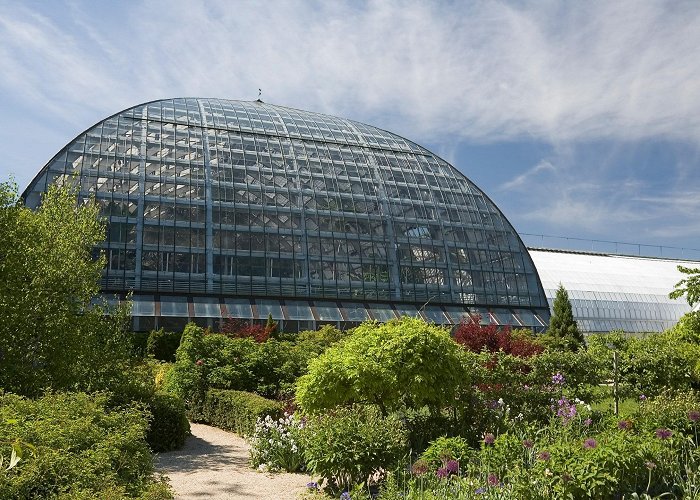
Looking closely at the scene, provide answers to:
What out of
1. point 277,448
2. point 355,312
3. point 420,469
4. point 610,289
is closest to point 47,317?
point 277,448

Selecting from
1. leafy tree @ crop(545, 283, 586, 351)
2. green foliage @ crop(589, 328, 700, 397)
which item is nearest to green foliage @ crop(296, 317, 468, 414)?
green foliage @ crop(589, 328, 700, 397)

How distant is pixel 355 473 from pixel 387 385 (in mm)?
2521

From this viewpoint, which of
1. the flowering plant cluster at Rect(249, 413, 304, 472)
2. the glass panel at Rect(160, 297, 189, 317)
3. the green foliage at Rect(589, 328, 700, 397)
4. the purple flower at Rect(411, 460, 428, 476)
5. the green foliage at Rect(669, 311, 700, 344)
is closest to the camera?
the purple flower at Rect(411, 460, 428, 476)

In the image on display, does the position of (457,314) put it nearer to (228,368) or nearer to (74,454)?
(228,368)

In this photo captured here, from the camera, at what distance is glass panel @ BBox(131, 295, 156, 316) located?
33.0 metres

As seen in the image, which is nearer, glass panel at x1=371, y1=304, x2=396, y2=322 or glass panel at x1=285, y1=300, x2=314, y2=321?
glass panel at x1=285, y1=300, x2=314, y2=321

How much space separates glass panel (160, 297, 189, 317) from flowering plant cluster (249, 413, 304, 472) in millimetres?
20597

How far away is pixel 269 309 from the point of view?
1399 inches

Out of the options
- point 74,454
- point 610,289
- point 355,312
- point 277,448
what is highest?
point 610,289

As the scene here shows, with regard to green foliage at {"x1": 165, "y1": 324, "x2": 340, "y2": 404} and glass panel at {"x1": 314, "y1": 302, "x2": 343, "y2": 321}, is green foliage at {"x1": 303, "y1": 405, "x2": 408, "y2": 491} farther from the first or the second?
glass panel at {"x1": 314, "y1": 302, "x2": 343, "y2": 321}

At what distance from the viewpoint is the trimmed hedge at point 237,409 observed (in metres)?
15.8

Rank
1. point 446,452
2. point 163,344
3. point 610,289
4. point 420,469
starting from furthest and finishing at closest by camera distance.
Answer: point 610,289 < point 163,344 < point 446,452 < point 420,469

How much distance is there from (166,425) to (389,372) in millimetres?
6152

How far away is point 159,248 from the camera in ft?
116
